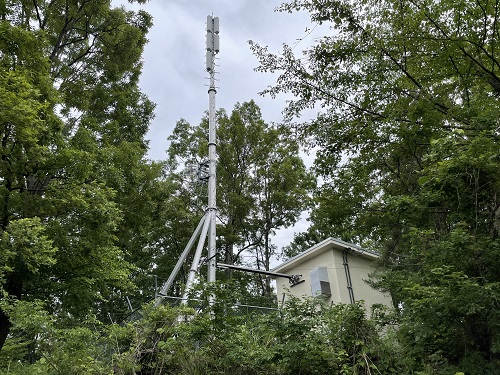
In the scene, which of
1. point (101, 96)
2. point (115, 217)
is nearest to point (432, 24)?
point (115, 217)

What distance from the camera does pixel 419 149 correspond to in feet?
18.0

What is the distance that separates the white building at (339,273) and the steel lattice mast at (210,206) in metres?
2.16

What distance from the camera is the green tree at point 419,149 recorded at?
3.25 m

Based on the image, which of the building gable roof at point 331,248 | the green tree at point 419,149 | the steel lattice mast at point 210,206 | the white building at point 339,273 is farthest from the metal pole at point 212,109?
the green tree at point 419,149

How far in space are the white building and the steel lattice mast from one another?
216cm

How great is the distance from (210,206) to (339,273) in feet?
12.5

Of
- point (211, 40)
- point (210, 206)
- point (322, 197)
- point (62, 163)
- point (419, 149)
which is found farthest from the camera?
point (211, 40)

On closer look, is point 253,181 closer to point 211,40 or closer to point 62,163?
point 211,40

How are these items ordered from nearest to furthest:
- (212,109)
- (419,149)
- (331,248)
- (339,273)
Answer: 1. (419,149)
2. (339,273)
3. (331,248)
4. (212,109)

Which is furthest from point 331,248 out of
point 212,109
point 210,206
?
point 212,109

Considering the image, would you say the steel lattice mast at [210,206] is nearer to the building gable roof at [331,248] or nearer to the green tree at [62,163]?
the green tree at [62,163]

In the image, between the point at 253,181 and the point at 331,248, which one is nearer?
the point at 331,248

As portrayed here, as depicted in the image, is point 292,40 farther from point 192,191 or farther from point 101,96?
point 192,191

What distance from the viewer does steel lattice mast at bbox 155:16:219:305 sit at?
8819 mm
